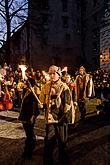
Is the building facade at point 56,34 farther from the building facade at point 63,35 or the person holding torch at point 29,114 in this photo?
the person holding torch at point 29,114

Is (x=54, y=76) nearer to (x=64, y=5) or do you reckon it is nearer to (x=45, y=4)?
(x=45, y=4)

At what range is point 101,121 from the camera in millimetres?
12648

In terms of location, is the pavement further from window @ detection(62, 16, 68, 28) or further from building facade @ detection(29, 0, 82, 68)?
window @ detection(62, 16, 68, 28)

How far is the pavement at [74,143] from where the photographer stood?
24.5 ft

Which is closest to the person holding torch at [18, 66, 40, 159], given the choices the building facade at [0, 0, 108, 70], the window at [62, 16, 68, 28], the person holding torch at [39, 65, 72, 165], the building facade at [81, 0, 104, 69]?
the person holding torch at [39, 65, 72, 165]

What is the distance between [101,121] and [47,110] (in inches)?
230

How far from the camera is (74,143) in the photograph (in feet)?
29.7

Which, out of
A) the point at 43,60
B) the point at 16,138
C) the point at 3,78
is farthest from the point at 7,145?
the point at 43,60

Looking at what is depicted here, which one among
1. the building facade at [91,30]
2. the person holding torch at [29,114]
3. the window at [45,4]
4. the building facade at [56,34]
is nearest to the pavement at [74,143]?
the person holding torch at [29,114]

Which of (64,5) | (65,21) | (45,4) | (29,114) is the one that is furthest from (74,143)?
(64,5)

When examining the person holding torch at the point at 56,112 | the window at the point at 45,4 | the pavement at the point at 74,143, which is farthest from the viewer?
the window at the point at 45,4

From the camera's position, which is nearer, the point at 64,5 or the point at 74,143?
the point at 74,143

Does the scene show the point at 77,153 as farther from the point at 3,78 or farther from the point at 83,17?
the point at 83,17

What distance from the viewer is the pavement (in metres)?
7.48
